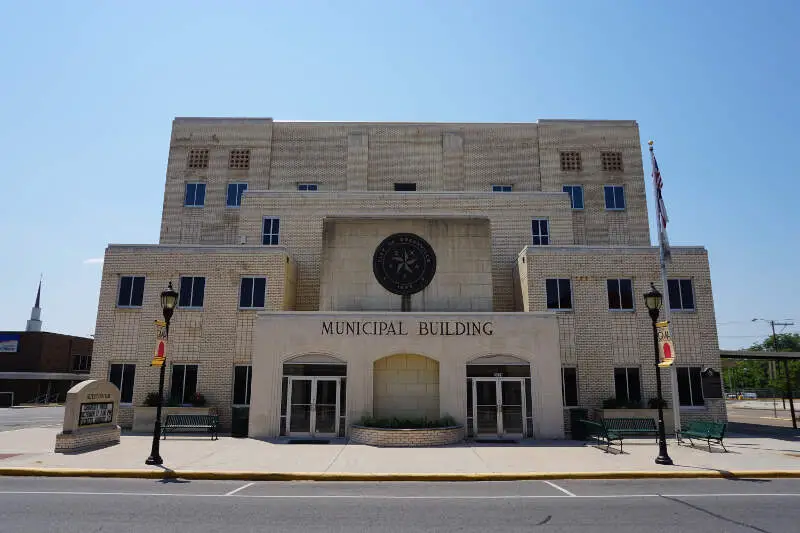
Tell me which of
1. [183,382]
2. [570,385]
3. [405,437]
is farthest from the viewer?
[183,382]

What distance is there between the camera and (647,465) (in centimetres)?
1476

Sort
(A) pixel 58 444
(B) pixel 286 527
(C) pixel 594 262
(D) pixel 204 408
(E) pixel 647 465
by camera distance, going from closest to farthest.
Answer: (B) pixel 286 527, (E) pixel 647 465, (A) pixel 58 444, (D) pixel 204 408, (C) pixel 594 262

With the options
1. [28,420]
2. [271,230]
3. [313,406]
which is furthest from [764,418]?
[28,420]

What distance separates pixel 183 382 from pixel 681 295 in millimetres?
24320

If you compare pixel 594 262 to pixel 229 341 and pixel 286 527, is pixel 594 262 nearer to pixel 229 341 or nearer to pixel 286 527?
pixel 229 341

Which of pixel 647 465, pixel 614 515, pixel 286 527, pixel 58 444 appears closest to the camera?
pixel 286 527

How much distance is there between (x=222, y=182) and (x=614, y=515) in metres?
31.1

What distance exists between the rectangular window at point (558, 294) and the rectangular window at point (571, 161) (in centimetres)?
1256

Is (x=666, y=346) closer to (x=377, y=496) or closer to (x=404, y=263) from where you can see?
(x=377, y=496)

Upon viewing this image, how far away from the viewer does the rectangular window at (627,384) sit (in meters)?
23.8

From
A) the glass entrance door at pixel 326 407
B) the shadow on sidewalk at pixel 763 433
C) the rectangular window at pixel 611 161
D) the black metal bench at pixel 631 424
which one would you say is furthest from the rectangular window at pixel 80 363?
the shadow on sidewalk at pixel 763 433

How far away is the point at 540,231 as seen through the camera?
29.7 m

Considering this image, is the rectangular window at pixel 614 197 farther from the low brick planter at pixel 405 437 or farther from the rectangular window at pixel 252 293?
the rectangular window at pixel 252 293

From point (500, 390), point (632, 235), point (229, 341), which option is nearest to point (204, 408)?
point (229, 341)
